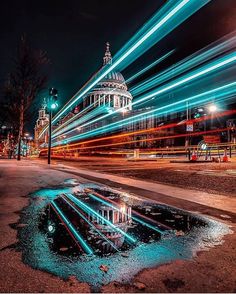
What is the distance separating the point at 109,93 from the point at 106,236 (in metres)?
112

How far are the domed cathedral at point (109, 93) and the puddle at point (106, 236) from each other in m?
→ 107

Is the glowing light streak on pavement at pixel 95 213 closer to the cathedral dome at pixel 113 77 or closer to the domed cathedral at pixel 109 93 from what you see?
the domed cathedral at pixel 109 93

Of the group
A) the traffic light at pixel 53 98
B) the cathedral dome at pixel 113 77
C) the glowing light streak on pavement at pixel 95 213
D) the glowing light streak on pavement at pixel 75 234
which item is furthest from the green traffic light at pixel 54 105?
the cathedral dome at pixel 113 77

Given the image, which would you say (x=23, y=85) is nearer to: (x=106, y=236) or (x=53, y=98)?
(x=53, y=98)

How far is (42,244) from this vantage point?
147 inches

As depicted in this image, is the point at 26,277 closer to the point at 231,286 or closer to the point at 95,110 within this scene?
the point at 231,286

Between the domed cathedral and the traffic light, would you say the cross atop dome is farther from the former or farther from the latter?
the traffic light

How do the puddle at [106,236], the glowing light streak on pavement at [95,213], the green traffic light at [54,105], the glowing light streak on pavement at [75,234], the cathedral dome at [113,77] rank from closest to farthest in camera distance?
1. the puddle at [106,236]
2. the glowing light streak on pavement at [75,234]
3. the glowing light streak on pavement at [95,213]
4. the green traffic light at [54,105]
5. the cathedral dome at [113,77]

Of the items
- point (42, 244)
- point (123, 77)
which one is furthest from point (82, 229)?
point (123, 77)

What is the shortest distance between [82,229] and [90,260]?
1.25m

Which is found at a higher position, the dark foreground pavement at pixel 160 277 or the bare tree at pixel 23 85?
the bare tree at pixel 23 85

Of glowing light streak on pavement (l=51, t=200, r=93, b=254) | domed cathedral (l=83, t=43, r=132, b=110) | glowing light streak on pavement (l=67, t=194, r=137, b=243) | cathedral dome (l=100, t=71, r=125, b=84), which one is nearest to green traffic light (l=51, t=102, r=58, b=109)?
glowing light streak on pavement (l=67, t=194, r=137, b=243)

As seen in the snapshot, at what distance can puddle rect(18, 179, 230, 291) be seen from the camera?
10.1ft

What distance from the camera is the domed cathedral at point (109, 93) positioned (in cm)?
11396
